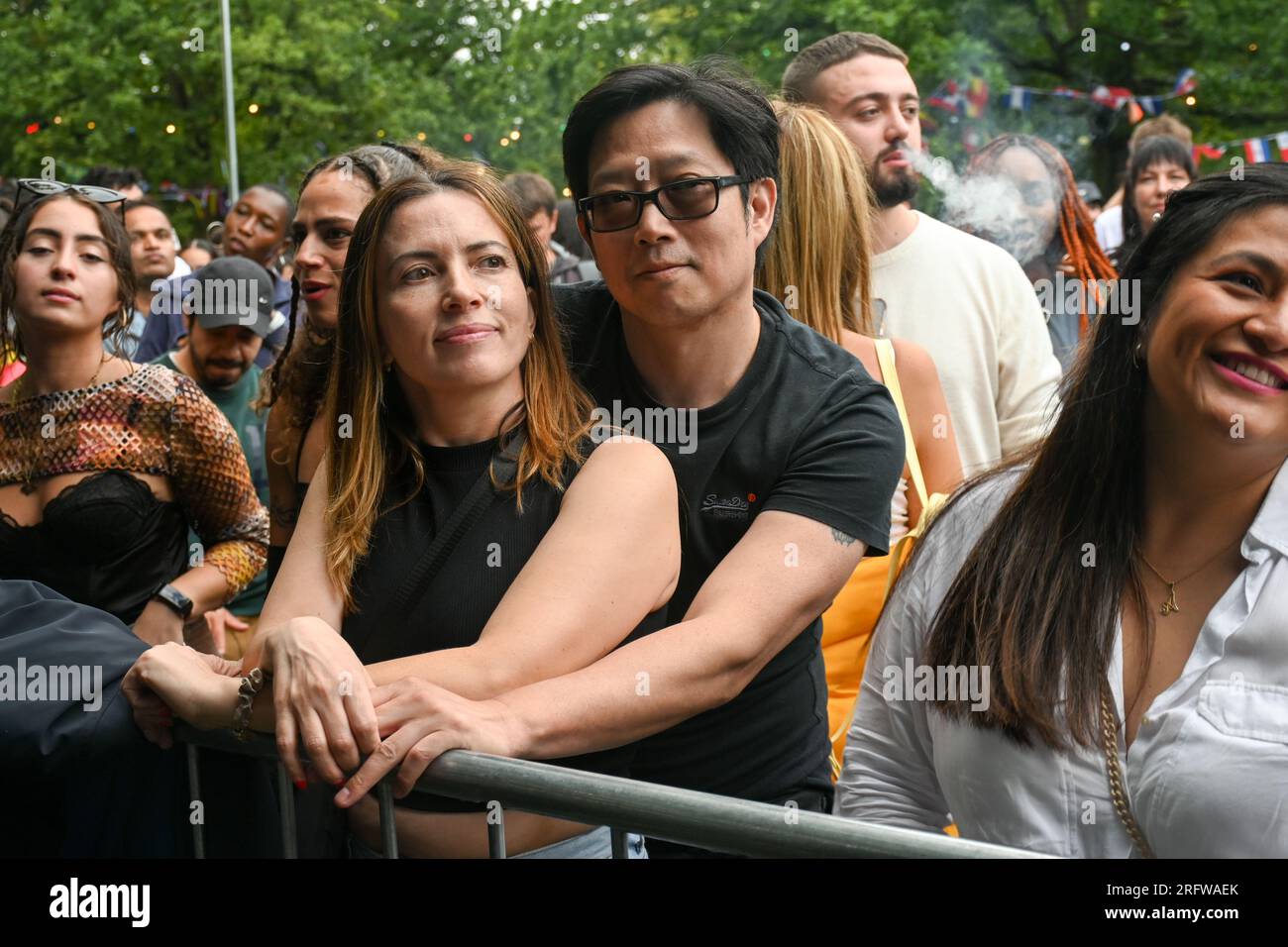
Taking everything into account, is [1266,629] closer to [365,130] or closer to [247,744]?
[247,744]

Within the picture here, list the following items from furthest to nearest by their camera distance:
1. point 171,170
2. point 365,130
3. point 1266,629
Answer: point 365,130
point 171,170
point 1266,629

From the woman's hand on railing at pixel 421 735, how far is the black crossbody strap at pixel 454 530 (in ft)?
1.11

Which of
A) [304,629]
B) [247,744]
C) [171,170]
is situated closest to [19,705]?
[247,744]

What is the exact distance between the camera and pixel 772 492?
→ 2775 mm

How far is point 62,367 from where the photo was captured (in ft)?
13.4

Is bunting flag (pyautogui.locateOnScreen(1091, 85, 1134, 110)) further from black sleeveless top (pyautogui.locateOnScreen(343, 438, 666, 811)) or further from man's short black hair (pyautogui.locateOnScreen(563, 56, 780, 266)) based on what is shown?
black sleeveless top (pyautogui.locateOnScreen(343, 438, 666, 811))

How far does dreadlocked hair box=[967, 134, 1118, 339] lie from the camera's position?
20.8 ft

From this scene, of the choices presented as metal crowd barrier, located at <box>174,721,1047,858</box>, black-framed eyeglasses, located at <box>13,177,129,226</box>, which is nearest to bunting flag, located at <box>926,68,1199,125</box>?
black-framed eyeglasses, located at <box>13,177,129,226</box>

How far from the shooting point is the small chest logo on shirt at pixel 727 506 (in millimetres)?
2811

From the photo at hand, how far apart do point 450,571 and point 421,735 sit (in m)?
0.43

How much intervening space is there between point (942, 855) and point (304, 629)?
3.54ft

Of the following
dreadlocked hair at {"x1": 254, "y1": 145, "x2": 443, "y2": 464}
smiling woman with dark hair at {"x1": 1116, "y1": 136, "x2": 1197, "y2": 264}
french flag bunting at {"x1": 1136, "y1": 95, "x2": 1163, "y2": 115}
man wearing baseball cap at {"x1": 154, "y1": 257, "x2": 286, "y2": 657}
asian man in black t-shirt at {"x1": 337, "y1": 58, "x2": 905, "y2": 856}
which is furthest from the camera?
french flag bunting at {"x1": 1136, "y1": 95, "x2": 1163, "y2": 115}

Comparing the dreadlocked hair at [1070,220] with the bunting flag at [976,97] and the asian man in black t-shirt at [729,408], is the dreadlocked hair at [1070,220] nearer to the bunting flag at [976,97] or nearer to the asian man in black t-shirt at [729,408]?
the asian man in black t-shirt at [729,408]

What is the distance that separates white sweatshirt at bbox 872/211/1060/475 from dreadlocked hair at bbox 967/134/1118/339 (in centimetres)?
199
